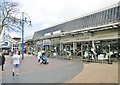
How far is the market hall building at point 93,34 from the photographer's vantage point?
25.3 metres

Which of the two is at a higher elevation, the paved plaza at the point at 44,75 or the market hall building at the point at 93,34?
the market hall building at the point at 93,34

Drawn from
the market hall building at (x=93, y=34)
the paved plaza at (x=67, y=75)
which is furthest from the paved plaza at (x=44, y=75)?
the market hall building at (x=93, y=34)

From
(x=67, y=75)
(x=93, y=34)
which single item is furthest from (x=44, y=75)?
(x=93, y=34)

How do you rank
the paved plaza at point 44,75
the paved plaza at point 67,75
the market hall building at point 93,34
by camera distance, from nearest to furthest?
the paved plaza at point 67,75 < the paved plaza at point 44,75 < the market hall building at point 93,34

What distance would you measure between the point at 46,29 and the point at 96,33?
2843 cm

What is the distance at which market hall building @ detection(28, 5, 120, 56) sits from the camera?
82.9 ft

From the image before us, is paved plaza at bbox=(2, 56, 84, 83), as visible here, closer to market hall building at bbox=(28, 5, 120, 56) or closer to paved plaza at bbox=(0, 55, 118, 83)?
paved plaza at bbox=(0, 55, 118, 83)

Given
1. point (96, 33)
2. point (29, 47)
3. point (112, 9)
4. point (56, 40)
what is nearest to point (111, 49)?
point (96, 33)

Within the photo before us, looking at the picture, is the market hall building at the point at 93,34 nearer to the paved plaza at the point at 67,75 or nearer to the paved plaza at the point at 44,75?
the paved plaza at the point at 44,75

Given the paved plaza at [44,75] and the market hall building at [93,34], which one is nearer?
the paved plaza at [44,75]

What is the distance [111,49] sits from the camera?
25.6 m

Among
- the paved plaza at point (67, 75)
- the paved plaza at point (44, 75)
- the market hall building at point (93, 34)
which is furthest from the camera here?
the market hall building at point (93, 34)

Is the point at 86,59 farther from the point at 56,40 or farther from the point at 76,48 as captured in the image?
the point at 56,40

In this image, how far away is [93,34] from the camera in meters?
28.7
